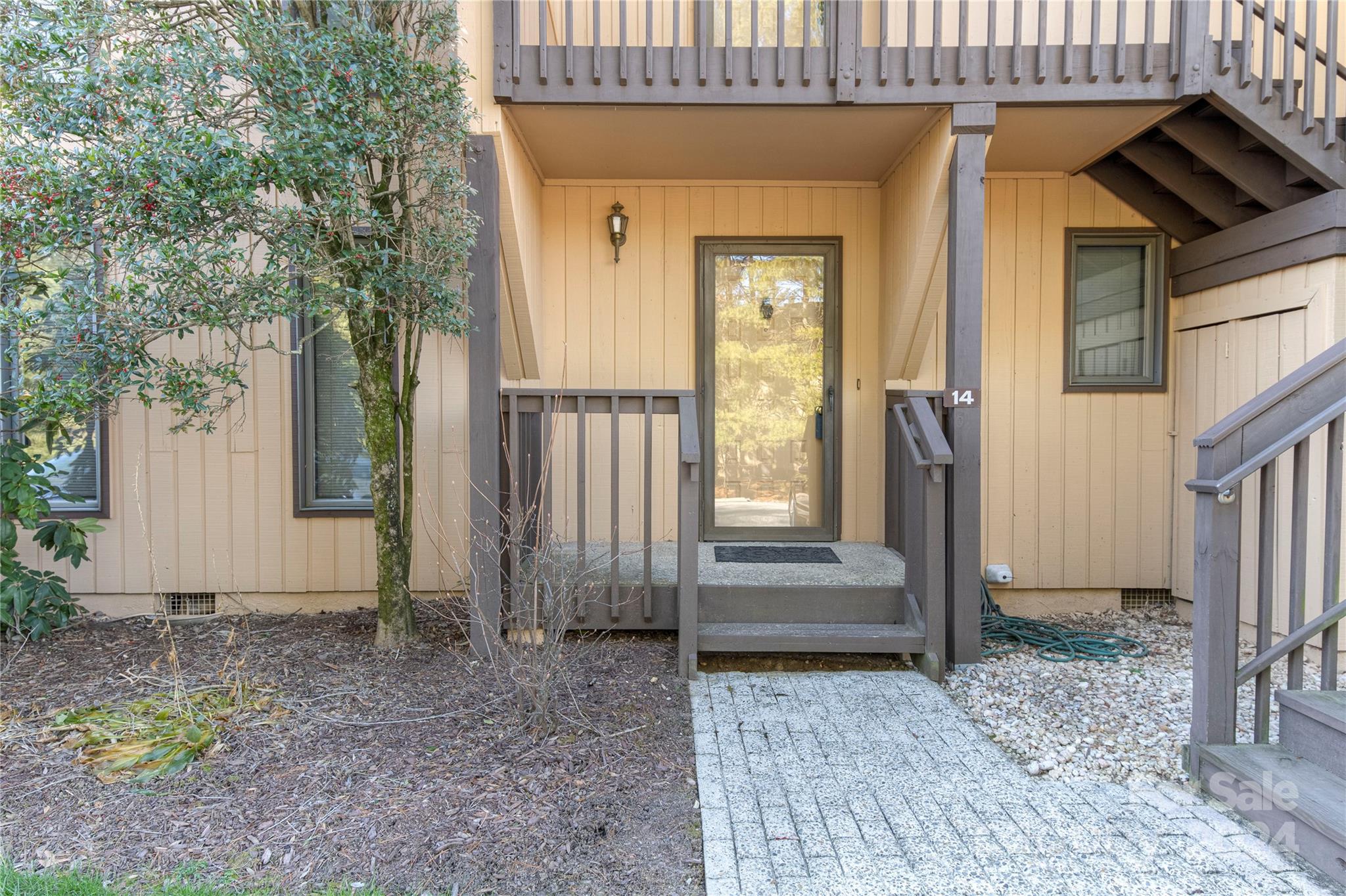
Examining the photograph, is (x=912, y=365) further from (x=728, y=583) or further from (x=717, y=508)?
(x=728, y=583)

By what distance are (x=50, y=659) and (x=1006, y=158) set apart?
562 centimetres

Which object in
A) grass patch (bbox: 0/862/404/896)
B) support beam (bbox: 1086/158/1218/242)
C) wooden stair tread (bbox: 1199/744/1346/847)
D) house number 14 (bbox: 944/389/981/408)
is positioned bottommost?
grass patch (bbox: 0/862/404/896)

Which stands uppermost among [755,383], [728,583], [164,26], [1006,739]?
[164,26]

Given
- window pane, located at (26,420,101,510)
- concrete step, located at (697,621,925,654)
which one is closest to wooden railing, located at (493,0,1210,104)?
concrete step, located at (697,621,925,654)

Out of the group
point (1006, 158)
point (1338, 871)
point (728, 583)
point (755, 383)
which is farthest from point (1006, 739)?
point (1006, 158)

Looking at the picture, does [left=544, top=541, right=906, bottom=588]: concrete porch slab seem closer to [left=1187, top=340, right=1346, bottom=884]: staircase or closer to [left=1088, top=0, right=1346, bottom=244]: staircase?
[left=1187, top=340, right=1346, bottom=884]: staircase

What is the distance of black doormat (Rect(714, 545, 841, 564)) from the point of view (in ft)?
14.3

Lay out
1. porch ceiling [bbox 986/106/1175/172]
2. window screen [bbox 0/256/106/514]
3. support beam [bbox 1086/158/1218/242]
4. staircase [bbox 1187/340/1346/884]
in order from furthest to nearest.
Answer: support beam [bbox 1086/158/1218/242]
window screen [bbox 0/256/106/514]
porch ceiling [bbox 986/106/1175/172]
staircase [bbox 1187/340/1346/884]

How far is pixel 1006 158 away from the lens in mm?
4602

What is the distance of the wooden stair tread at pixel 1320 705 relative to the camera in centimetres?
219

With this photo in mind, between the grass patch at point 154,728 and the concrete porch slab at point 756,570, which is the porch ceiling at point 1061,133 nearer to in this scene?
the concrete porch slab at point 756,570

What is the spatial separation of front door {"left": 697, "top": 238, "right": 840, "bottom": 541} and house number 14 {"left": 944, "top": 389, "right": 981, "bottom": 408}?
1.26 meters

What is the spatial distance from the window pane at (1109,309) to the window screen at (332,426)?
4.43 m

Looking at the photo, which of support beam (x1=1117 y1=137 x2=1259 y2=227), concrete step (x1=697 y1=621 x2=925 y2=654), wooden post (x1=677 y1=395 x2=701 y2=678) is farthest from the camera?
support beam (x1=1117 y1=137 x2=1259 y2=227)
